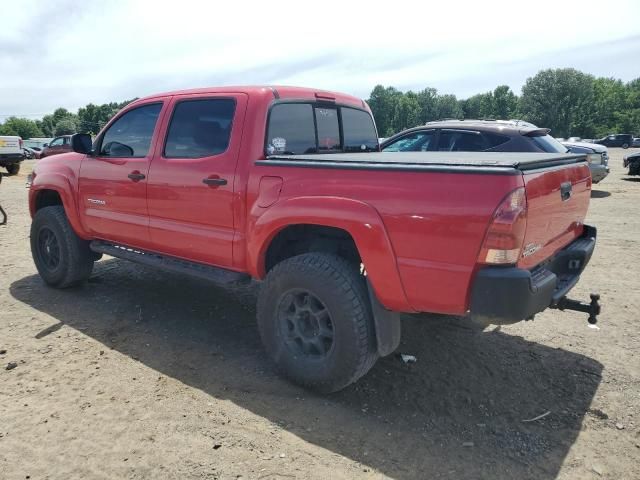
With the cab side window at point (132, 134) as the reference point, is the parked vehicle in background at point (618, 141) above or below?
below

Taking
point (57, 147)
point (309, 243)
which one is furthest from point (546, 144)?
point (57, 147)

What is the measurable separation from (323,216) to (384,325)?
2.46ft

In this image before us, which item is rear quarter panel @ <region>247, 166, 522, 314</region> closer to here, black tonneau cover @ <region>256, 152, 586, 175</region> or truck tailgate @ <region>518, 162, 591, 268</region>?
black tonneau cover @ <region>256, 152, 586, 175</region>

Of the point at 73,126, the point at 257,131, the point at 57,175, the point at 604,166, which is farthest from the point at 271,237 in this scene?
the point at 73,126

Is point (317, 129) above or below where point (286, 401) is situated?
above

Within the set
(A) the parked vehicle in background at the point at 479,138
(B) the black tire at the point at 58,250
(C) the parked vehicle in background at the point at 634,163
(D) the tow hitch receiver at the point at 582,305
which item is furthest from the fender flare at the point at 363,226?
(C) the parked vehicle in background at the point at 634,163

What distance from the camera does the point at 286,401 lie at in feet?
10.3

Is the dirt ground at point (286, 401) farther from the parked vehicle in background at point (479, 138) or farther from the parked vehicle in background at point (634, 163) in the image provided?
the parked vehicle in background at point (634, 163)

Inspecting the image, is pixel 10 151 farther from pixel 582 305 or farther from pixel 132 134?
pixel 582 305

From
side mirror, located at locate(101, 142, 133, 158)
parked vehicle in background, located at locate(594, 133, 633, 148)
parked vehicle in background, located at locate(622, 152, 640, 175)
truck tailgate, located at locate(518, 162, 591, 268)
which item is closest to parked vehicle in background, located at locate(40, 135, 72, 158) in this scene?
side mirror, located at locate(101, 142, 133, 158)

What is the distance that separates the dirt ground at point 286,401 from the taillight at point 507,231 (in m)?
1.08

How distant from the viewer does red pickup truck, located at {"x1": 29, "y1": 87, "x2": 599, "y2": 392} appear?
248 cm

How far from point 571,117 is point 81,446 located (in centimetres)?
9305

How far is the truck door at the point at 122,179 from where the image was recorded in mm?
4188
